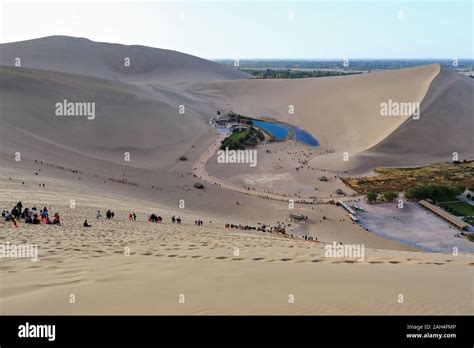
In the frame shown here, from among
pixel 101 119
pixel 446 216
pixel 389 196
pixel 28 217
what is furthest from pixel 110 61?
pixel 28 217

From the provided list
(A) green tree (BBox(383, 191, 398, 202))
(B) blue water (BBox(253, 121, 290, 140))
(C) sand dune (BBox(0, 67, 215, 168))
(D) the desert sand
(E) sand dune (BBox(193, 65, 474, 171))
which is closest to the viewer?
(D) the desert sand

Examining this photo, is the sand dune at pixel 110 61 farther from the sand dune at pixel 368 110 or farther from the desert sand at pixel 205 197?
the desert sand at pixel 205 197

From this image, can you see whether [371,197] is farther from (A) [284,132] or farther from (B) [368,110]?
(B) [368,110]

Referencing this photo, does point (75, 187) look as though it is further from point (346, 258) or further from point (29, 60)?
point (29, 60)

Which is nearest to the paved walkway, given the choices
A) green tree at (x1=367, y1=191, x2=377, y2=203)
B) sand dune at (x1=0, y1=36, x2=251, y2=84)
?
green tree at (x1=367, y1=191, x2=377, y2=203)

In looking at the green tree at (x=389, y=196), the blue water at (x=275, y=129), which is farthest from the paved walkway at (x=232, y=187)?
the blue water at (x=275, y=129)

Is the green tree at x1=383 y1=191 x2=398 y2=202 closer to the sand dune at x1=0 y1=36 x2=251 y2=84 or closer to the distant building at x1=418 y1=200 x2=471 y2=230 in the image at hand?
the distant building at x1=418 y1=200 x2=471 y2=230
